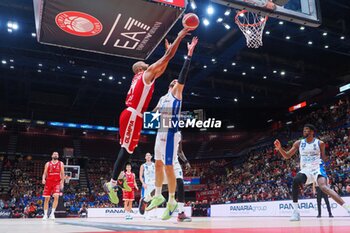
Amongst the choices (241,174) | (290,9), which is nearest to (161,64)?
(290,9)

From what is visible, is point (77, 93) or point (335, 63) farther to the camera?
point (77, 93)

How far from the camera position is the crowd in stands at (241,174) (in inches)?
676

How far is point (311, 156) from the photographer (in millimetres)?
6105

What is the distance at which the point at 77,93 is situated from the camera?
1035 inches

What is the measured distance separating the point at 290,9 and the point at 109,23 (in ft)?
12.5

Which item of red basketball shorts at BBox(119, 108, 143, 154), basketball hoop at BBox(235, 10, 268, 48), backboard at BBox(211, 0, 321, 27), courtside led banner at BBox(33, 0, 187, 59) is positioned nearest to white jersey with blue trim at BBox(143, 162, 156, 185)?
courtside led banner at BBox(33, 0, 187, 59)

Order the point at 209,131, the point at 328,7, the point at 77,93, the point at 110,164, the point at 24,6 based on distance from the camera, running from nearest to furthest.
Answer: the point at 24,6, the point at 328,7, the point at 77,93, the point at 110,164, the point at 209,131

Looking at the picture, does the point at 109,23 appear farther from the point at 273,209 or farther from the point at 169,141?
the point at 273,209

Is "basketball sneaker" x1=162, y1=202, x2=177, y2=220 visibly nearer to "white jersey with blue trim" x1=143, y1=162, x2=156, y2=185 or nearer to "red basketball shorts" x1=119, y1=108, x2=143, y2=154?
"red basketball shorts" x1=119, y1=108, x2=143, y2=154

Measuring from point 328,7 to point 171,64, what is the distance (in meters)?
8.86

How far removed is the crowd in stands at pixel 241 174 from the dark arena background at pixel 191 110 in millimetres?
126

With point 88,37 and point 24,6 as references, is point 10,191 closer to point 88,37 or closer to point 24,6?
point 24,6

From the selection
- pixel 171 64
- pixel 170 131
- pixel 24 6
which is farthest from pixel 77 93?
pixel 170 131

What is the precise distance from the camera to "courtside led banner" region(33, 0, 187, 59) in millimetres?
5465
